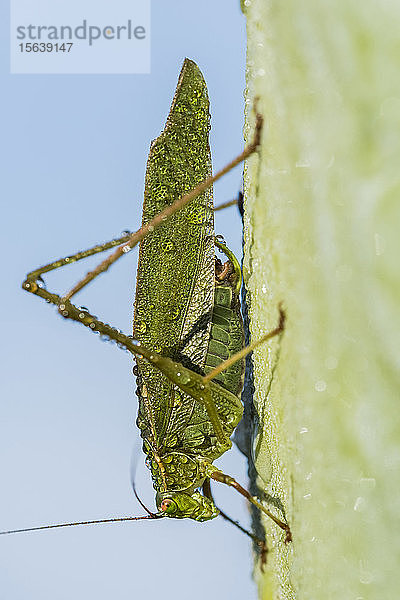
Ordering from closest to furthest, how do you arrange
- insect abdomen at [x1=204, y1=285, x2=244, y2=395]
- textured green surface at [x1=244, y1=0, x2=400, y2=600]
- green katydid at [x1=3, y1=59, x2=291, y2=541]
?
textured green surface at [x1=244, y1=0, x2=400, y2=600]
green katydid at [x1=3, y1=59, x2=291, y2=541]
insect abdomen at [x1=204, y1=285, x2=244, y2=395]

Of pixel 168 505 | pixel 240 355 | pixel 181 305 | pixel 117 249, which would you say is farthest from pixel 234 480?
pixel 117 249

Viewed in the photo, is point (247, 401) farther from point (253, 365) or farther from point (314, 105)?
point (314, 105)

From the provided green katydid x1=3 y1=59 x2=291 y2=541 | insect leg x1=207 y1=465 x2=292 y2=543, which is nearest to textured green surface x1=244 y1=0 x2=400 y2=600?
insect leg x1=207 y1=465 x2=292 y2=543

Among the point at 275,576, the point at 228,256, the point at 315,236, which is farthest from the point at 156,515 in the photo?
the point at 315,236

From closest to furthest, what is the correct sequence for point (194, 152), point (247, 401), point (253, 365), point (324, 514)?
point (324, 514) < point (194, 152) < point (253, 365) < point (247, 401)

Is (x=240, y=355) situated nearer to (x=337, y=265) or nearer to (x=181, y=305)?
(x=181, y=305)

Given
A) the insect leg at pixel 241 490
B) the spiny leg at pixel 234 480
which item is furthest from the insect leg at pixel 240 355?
the insect leg at pixel 241 490

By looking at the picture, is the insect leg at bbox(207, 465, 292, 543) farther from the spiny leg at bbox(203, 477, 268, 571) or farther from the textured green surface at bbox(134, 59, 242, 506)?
the spiny leg at bbox(203, 477, 268, 571)
